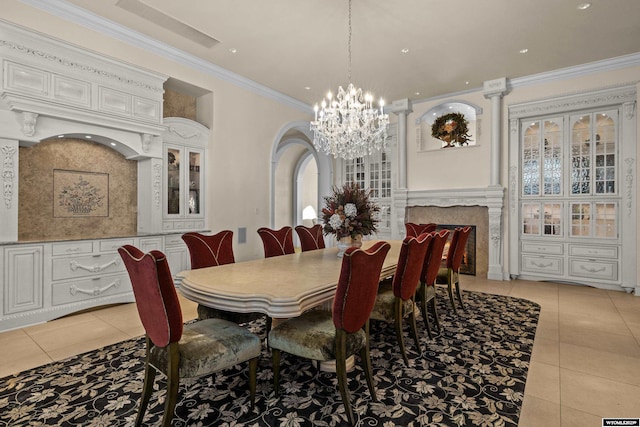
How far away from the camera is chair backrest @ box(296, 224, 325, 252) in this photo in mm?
3936

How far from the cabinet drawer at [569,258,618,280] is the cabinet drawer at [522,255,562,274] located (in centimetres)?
17

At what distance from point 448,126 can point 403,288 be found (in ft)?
15.5

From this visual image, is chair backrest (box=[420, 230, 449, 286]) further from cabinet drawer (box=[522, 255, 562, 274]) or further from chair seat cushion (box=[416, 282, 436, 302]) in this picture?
cabinet drawer (box=[522, 255, 562, 274])

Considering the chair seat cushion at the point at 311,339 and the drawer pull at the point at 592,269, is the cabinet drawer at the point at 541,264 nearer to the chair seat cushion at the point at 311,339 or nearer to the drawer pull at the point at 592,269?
the drawer pull at the point at 592,269

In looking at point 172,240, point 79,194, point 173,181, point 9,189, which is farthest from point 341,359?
point 79,194

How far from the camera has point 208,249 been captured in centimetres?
298

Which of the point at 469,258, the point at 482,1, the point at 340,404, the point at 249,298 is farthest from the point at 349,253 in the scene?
the point at 469,258

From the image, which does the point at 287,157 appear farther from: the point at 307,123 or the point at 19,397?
the point at 19,397

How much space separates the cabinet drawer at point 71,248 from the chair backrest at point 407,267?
134 inches

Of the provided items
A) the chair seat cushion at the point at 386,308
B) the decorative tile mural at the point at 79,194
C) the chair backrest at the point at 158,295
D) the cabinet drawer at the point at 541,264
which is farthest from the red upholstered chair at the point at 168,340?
the cabinet drawer at the point at 541,264

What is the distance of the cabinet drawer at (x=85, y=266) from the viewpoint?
3.46 metres

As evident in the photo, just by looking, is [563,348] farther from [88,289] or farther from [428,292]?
[88,289]

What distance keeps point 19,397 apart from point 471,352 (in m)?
3.19

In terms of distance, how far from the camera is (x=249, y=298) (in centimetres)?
175
